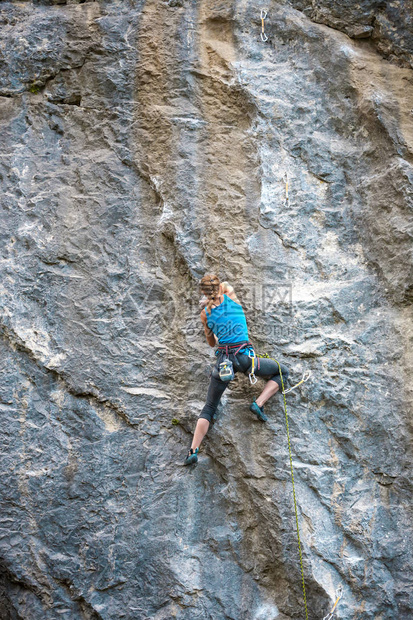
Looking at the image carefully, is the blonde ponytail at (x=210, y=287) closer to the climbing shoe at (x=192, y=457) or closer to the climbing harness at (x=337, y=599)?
the climbing shoe at (x=192, y=457)

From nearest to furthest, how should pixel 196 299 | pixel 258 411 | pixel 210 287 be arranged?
1. pixel 210 287
2. pixel 258 411
3. pixel 196 299

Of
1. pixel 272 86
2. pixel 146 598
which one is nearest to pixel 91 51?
pixel 272 86

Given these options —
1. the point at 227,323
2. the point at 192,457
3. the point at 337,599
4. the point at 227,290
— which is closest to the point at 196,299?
the point at 227,290

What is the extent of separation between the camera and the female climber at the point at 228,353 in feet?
16.8

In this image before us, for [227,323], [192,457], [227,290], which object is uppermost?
[227,290]

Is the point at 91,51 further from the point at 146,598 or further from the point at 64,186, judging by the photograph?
the point at 146,598

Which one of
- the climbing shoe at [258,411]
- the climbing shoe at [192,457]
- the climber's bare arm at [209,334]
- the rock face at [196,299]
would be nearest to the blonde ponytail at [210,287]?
the climber's bare arm at [209,334]

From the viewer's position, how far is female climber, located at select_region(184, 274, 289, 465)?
511 centimetres

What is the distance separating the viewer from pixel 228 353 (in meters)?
5.14

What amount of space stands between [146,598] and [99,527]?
2.47 ft

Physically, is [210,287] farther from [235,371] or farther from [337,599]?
[337,599]

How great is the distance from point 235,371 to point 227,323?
438 mm

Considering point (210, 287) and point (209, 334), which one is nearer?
point (210, 287)

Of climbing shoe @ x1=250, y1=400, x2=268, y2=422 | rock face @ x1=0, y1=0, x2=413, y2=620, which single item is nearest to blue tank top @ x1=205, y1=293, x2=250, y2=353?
rock face @ x1=0, y1=0, x2=413, y2=620
